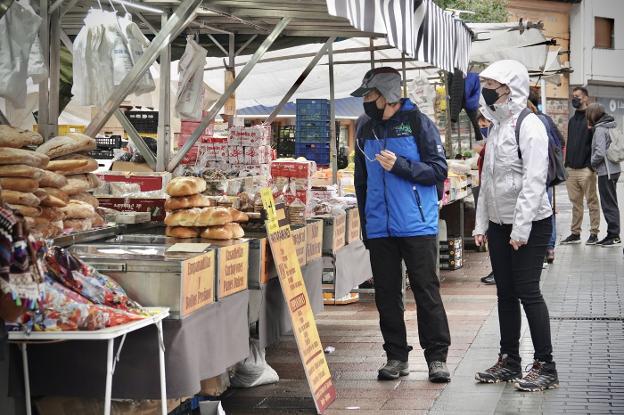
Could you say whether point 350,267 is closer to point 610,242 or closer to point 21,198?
point 21,198

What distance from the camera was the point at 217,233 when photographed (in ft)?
20.8

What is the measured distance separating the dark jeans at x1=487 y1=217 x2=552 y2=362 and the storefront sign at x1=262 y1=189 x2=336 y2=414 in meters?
1.38

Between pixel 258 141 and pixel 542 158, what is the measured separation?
2921mm

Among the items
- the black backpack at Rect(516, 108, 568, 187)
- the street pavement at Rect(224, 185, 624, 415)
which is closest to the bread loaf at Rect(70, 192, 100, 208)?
the street pavement at Rect(224, 185, 624, 415)

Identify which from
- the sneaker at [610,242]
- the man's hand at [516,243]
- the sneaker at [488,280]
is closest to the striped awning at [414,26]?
the man's hand at [516,243]

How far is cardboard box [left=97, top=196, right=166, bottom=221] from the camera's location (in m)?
7.40

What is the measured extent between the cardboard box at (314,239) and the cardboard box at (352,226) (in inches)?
32.0

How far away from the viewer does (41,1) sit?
21.1 feet

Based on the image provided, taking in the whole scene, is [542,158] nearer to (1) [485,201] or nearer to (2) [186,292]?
(1) [485,201]

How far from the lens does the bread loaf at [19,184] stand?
17.3 ft

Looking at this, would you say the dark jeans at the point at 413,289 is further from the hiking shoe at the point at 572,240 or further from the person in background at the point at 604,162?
the hiking shoe at the point at 572,240

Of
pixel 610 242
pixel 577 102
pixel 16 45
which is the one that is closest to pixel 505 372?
pixel 16 45

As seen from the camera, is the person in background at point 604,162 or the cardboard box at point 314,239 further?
the person in background at point 604,162

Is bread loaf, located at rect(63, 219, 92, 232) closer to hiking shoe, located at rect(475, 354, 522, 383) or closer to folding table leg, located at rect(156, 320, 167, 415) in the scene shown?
folding table leg, located at rect(156, 320, 167, 415)
